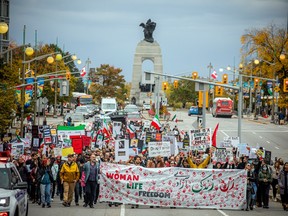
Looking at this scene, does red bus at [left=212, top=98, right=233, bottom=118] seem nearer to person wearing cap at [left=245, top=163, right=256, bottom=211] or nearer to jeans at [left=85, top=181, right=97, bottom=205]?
person wearing cap at [left=245, top=163, right=256, bottom=211]

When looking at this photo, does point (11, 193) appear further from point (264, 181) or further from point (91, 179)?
point (264, 181)

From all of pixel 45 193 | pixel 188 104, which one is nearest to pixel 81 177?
pixel 45 193

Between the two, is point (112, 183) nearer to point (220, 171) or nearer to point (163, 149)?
point (220, 171)

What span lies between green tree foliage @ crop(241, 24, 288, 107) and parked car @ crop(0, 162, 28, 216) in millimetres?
73961

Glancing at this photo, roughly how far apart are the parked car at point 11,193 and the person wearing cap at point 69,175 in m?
4.62

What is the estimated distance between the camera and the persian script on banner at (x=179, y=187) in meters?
21.0

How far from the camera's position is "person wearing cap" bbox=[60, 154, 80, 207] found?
20.9 m

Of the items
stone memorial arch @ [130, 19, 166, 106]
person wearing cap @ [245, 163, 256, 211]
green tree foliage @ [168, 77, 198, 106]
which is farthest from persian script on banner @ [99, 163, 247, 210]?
green tree foliage @ [168, 77, 198, 106]

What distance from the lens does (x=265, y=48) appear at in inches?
3723

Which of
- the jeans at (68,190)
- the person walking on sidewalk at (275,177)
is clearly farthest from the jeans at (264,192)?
the jeans at (68,190)

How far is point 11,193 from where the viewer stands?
1416 cm

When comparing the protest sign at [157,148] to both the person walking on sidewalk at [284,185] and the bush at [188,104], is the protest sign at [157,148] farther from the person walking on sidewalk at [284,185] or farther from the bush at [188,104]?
the bush at [188,104]

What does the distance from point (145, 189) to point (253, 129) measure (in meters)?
50.1

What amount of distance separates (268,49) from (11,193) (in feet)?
272
